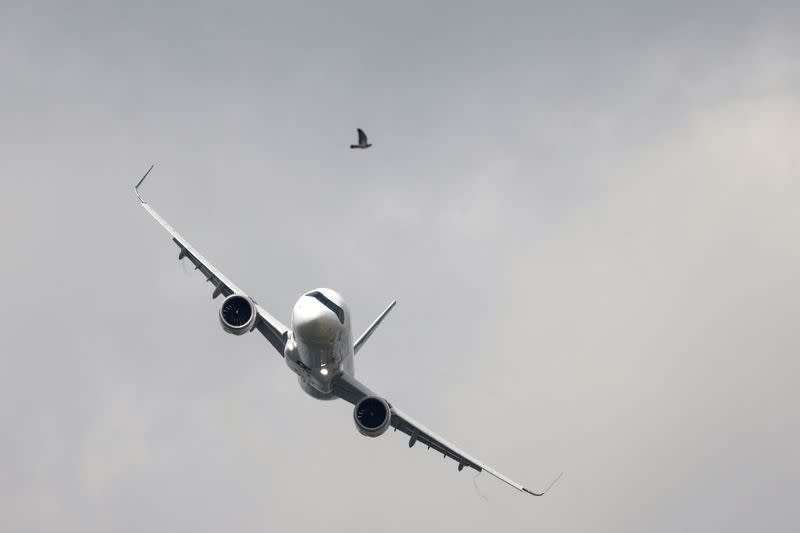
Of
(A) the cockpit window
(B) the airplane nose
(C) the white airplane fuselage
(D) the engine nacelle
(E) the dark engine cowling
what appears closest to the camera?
(B) the airplane nose

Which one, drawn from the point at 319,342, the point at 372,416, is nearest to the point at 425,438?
the point at 372,416

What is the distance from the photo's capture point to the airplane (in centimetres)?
6175

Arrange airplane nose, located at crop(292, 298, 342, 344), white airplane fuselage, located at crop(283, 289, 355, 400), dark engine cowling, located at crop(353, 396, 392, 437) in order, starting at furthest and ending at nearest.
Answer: dark engine cowling, located at crop(353, 396, 392, 437) < white airplane fuselage, located at crop(283, 289, 355, 400) < airplane nose, located at crop(292, 298, 342, 344)

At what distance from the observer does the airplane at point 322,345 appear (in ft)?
203

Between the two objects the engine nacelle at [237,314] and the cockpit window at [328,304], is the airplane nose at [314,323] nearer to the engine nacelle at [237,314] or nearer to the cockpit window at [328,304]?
the cockpit window at [328,304]

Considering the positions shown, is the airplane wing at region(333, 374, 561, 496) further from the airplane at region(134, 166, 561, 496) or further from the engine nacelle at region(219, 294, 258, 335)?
the engine nacelle at region(219, 294, 258, 335)

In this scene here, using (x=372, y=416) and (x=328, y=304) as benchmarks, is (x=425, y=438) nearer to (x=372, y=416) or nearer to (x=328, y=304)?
(x=372, y=416)

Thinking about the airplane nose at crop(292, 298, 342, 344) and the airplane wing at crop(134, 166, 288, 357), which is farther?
the airplane wing at crop(134, 166, 288, 357)

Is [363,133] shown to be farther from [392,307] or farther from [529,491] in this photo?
[529,491]

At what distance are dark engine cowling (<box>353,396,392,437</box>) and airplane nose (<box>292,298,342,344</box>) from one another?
7267 mm

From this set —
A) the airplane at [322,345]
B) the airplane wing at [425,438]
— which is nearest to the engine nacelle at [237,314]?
the airplane at [322,345]

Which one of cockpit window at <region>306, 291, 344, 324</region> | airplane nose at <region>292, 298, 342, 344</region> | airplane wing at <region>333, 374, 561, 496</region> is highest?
cockpit window at <region>306, 291, 344, 324</region>

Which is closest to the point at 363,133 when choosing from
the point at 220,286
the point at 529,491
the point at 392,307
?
the point at 220,286

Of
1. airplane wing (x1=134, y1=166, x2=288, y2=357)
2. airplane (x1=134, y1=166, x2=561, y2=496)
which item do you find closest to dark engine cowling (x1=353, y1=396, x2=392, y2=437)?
airplane (x1=134, y1=166, x2=561, y2=496)
